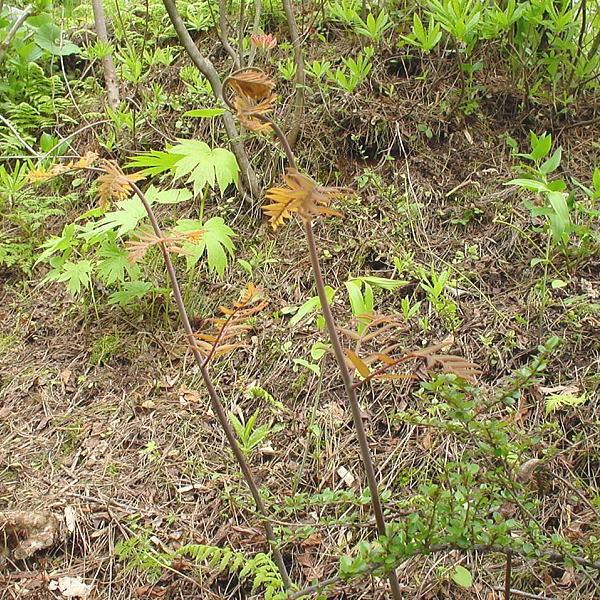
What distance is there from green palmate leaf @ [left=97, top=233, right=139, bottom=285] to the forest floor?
0.74ft

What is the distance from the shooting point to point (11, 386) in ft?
9.30

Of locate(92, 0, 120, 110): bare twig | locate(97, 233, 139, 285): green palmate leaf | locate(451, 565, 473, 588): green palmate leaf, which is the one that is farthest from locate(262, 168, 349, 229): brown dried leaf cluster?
locate(92, 0, 120, 110): bare twig

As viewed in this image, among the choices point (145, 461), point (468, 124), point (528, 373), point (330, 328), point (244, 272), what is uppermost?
point (330, 328)

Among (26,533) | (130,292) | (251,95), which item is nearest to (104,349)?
(130,292)

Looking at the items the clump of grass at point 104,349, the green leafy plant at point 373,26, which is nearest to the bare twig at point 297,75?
the green leafy plant at point 373,26

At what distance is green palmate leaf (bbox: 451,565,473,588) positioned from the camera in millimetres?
1846

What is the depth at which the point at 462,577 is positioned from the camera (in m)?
1.86

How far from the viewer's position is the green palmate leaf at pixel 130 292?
114 inches

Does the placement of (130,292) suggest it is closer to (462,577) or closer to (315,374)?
(315,374)

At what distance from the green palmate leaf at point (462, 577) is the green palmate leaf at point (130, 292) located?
5.71 ft

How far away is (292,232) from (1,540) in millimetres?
1782

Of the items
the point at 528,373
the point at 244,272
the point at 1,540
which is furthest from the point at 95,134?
the point at 528,373

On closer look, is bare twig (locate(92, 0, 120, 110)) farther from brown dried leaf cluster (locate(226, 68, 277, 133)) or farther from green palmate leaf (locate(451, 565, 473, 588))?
green palmate leaf (locate(451, 565, 473, 588))

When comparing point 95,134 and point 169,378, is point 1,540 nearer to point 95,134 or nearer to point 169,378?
point 169,378
